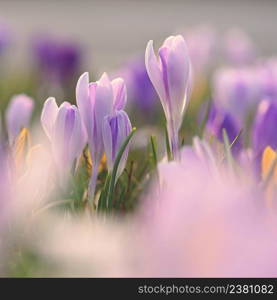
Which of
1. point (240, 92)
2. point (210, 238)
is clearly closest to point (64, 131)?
point (210, 238)

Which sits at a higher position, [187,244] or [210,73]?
[187,244]

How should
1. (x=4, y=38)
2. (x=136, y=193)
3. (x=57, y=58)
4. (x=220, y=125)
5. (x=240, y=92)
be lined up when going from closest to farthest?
1. (x=136, y=193)
2. (x=220, y=125)
3. (x=240, y=92)
4. (x=57, y=58)
5. (x=4, y=38)

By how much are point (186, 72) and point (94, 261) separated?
0.67 feet

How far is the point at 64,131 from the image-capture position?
0.53m

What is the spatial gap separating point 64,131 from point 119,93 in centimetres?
6

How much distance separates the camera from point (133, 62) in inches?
Answer: 64.6

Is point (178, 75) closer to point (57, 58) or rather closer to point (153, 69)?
point (153, 69)

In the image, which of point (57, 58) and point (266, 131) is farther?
point (57, 58)

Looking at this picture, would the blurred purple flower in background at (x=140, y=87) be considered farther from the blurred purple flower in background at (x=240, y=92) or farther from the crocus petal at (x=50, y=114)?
the crocus petal at (x=50, y=114)

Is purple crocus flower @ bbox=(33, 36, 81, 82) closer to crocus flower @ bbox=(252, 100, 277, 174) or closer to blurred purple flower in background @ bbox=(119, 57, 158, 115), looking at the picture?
blurred purple flower in background @ bbox=(119, 57, 158, 115)

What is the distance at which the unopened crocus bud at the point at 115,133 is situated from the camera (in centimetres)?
52
